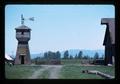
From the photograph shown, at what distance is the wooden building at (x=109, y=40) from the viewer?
182 inches

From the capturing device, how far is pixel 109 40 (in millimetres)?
4715

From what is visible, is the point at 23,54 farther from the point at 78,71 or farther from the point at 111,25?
Answer: the point at 111,25

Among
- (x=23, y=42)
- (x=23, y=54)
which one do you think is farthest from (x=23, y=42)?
(x=23, y=54)

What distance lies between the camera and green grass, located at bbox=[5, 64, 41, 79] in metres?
4.59

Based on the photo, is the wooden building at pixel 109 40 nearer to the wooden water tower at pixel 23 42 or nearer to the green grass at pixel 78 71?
the green grass at pixel 78 71

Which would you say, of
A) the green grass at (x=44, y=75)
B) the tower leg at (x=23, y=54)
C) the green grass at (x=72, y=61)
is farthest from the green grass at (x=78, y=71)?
the tower leg at (x=23, y=54)

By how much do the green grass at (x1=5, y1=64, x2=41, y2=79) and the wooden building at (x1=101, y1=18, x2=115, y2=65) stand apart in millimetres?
860

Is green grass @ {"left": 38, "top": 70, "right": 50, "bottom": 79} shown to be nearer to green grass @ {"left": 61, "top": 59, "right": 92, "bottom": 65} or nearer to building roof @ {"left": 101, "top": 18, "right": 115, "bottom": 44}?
green grass @ {"left": 61, "top": 59, "right": 92, "bottom": 65}

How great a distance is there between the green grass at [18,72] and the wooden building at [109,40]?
0.86 metres

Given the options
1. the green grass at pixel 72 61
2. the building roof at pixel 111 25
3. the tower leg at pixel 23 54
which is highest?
the building roof at pixel 111 25
